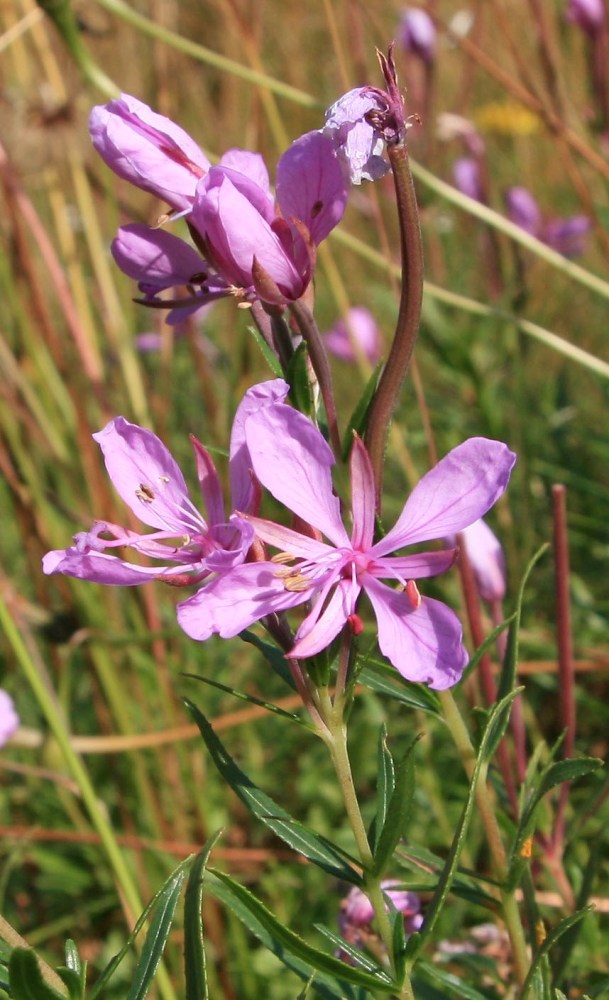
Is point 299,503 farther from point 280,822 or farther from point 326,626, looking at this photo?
point 280,822

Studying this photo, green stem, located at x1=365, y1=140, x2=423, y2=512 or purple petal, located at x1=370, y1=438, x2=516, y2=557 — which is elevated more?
green stem, located at x1=365, y1=140, x2=423, y2=512

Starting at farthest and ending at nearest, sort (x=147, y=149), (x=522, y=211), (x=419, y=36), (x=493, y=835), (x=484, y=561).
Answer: (x=522, y=211) → (x=419, y=36) → (x=484, y=561) → (x=493, y=835) → (x=147, y=149)

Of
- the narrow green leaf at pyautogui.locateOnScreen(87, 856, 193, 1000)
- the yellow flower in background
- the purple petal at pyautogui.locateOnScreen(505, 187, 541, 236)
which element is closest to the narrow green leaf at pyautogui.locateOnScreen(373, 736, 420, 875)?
the narrow green leaf at pyautogui.locateOnScreen(87, 856, 193, 1000)

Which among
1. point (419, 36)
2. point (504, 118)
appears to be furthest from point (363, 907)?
point (504, 118)

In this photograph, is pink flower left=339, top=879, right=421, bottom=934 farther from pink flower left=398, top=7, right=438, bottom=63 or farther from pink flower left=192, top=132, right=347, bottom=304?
pink flower left=398, top=7, right=438, bottom=63

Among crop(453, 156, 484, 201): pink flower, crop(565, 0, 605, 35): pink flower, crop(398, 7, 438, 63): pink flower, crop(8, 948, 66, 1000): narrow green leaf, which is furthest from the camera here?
crop(453, 156, 484, 201): pink flower

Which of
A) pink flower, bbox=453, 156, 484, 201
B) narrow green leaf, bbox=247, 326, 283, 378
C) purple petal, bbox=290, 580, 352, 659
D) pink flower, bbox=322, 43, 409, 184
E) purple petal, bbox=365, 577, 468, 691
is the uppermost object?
pink flower, bbox=453, 156, 484, 201
